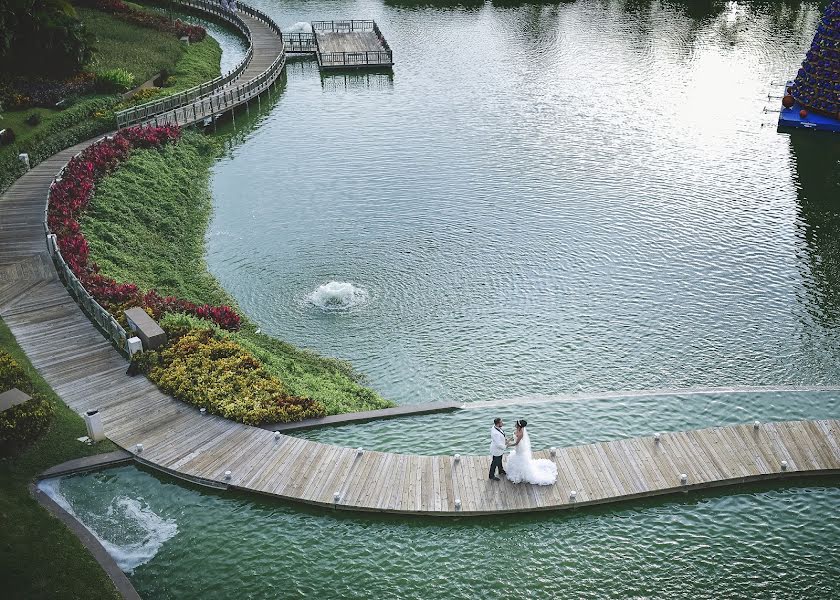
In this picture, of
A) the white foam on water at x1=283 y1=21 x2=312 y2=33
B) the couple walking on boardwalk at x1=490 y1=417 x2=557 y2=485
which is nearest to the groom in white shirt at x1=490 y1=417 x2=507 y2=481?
the couple walking on boardwalk at x1=490 y1=417 x2=557 y2=485

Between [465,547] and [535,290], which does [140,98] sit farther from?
[465,547]

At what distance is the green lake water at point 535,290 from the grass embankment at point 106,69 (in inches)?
265

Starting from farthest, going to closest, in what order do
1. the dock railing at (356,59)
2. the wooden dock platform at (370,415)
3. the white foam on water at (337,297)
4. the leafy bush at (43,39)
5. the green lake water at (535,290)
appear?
the dock railing at (356,59) < the leafy bush at (43,39) < the white foam on water at (337,297) < the wooden dock platform at (370,415) < the green lake water at (535,290)

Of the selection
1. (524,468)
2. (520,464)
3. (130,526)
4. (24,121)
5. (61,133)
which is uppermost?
(24,121)

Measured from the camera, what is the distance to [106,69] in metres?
67.8

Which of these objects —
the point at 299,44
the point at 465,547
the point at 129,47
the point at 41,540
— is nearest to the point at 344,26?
the point at 299,44

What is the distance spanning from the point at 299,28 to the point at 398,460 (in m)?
76.3

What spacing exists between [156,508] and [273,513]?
3.78 metres

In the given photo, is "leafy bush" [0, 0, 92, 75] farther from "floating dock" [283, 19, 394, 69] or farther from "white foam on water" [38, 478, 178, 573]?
"white foam on water" [38, 478, 178, 573]

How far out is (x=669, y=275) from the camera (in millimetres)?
43812

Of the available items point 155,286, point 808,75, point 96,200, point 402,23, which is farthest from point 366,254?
point 402,23

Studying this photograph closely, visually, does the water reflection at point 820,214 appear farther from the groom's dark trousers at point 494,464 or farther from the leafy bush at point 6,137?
the leafy bush at point 6,137

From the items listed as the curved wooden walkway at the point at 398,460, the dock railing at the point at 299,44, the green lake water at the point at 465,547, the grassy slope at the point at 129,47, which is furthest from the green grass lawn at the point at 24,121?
the green lake water at the point at 465,547

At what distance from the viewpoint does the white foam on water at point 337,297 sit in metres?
41.0
